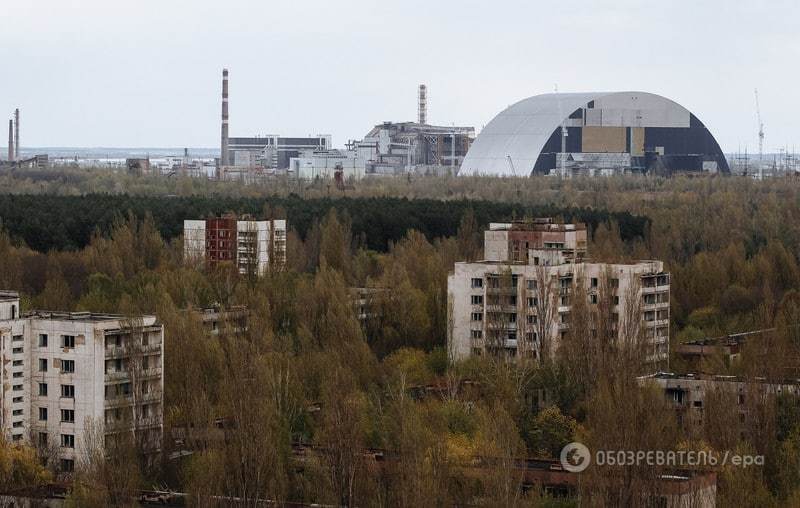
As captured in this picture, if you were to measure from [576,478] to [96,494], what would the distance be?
12.9 ft

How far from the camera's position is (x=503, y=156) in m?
71.6

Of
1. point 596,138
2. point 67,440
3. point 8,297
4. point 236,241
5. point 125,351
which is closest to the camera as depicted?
point 67,440

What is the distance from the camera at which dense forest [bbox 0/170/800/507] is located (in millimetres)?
16562

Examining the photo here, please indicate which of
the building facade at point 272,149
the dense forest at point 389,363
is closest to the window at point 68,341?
the dense forest at point 389,363

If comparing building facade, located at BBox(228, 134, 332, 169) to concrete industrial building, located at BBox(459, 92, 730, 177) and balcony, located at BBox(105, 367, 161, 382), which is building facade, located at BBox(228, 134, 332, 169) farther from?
balcony, located at BBox(105, 367, 161, 382)

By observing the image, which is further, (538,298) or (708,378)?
(538,298)

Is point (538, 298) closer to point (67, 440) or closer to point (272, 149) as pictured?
point (67, 440)

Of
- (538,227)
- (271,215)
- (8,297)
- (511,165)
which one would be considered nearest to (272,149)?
(511,165)

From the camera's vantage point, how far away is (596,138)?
7075cm

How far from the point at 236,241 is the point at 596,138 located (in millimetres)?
37010

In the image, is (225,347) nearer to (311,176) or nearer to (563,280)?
(563,280)

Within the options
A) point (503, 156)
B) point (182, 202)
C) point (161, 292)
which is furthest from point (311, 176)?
point (161, 292)

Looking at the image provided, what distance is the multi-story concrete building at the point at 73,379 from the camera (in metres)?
19.1

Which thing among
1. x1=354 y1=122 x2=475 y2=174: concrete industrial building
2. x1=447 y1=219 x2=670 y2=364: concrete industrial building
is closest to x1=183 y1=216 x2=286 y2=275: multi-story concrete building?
x1=447 y1=219 x2=670 y2=364: concrete industrial building
